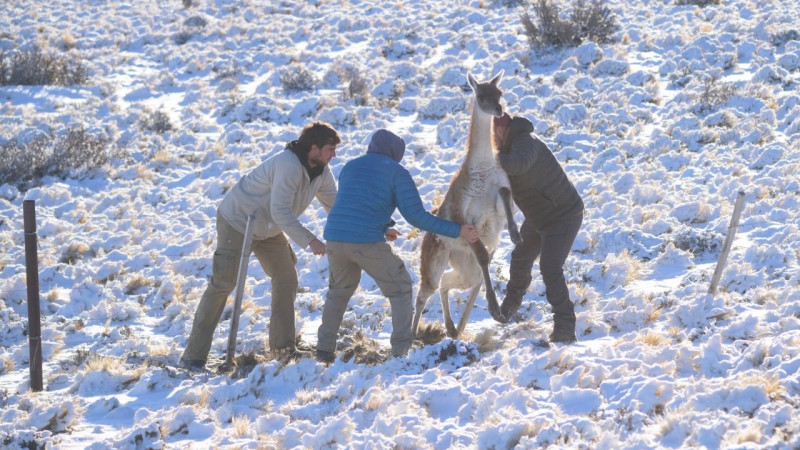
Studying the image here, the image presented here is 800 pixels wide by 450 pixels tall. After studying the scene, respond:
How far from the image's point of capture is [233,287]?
702 centimetres

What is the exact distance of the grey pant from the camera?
639cm

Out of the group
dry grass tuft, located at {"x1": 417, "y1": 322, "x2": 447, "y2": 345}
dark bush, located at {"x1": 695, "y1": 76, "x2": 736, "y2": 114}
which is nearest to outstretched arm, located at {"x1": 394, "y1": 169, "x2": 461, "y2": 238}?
dry grass tuft, located at {"x1": 417, "y1": 322, "x2": 447, "y2": 345}

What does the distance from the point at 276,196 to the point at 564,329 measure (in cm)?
260

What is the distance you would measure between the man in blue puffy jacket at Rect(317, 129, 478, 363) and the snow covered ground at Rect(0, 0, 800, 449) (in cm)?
52

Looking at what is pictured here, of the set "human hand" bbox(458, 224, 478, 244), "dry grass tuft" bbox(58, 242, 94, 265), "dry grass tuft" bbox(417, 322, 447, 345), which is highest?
"human hand" bbox(458, 224, 478, 244)

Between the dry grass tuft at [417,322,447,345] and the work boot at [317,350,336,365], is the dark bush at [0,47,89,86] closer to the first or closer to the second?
the dry grass tuft at [417,322,447,345]

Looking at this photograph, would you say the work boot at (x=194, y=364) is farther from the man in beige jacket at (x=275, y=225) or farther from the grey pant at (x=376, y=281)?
the grey pant at (x=376, y=281)

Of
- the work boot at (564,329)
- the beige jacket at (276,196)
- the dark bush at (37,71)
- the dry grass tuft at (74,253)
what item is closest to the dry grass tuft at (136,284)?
the dry grass tuft at (74,253)

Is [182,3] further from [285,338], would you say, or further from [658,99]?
[285,338]

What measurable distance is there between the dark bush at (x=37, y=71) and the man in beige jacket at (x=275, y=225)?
14319mm

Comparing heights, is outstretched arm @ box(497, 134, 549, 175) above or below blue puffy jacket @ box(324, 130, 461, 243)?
above

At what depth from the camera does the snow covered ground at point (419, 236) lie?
4.93m

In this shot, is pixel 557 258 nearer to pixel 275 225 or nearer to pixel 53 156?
pixel 275 225

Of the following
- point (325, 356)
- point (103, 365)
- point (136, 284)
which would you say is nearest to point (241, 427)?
point (325, 356)
